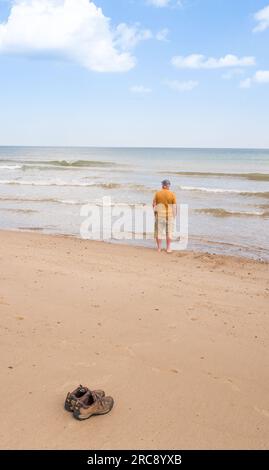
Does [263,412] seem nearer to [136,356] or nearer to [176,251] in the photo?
[136,356]

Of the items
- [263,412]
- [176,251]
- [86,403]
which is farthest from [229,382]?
[176,251]

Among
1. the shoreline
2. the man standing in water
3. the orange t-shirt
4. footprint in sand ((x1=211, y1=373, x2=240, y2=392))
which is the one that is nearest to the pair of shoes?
footprint in sand ((x1=211, y1=373, x2=240, y2=392))

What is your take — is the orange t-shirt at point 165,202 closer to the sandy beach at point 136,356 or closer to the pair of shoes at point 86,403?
the sandy beach at point 136,356

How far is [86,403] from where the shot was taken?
3.01 metres

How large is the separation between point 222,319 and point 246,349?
0.82m

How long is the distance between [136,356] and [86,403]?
986mm

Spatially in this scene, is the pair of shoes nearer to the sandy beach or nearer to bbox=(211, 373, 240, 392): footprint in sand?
the sandy beach

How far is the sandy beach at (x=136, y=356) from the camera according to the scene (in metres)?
2.89

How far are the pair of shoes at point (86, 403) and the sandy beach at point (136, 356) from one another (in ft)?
0.20

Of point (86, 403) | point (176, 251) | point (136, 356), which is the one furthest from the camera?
point (176, 251)

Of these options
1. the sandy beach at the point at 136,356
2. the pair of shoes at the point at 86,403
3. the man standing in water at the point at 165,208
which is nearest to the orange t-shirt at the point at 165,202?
the man standing in water at the point at 165,208

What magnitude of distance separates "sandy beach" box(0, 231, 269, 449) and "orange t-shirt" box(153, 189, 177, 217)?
2576 millimetres

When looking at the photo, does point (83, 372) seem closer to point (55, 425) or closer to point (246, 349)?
point (55, 425)
